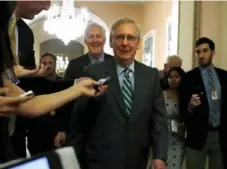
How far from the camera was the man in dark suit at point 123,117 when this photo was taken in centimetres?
216

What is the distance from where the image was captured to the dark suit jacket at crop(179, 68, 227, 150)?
12.1ft

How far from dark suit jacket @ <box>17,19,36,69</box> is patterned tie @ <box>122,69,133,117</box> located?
1.45ft

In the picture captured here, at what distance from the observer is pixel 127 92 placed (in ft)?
7.38

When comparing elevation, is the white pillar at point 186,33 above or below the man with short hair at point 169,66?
above

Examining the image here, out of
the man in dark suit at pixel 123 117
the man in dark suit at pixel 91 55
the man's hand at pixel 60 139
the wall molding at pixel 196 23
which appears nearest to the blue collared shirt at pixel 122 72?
the man in dark suit at pixel 123 117

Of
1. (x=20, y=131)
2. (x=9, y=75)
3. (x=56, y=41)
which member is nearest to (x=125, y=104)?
(x=20, y=131)

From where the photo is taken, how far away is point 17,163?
52 cm

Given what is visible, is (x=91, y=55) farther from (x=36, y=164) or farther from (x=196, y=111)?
(x=36, y=164)

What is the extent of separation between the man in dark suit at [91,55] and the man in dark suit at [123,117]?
2.96 feet

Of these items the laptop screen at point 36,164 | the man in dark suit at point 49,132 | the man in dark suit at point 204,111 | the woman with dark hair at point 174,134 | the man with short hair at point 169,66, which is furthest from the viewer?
the man with short hair at point 169,66

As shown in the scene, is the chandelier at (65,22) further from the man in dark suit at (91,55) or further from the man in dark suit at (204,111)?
the man in dark suit at (91,55)

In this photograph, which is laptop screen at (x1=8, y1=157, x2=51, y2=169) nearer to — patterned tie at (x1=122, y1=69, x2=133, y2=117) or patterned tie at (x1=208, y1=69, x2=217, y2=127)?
patterned tie at (x1=122, y1=69, x2=133, y2=117)

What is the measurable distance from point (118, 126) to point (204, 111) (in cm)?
171

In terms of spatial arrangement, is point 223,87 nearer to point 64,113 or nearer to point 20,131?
point 64,113
